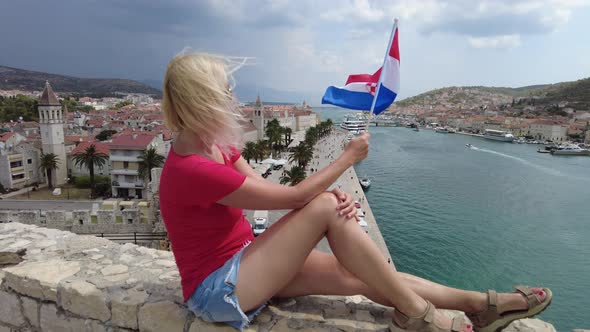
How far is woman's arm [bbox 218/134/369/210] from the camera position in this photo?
162 cm

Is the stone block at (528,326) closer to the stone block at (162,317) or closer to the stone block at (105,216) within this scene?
the stone block at (162,317)

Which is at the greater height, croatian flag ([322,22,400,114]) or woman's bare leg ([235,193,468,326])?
croatian flag ([322,22,400,114])

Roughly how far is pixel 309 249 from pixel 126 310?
3.79 feet

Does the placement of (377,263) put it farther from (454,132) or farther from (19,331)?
(454,132)

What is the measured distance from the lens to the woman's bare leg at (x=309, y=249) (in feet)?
5.69

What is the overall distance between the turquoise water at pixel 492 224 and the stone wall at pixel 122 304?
51.5 feet

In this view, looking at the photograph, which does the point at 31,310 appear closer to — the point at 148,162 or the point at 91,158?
the point at 148,162

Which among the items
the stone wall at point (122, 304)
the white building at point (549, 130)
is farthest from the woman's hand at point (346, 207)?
the white building at point (549, 130)

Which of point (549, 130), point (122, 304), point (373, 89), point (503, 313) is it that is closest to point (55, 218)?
point (122, 304)

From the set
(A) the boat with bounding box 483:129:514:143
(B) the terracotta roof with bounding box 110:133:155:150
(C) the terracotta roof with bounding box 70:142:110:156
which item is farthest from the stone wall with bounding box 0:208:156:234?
(A) the boat with bounding box 483:129:514:143

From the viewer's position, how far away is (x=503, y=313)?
1873 mm

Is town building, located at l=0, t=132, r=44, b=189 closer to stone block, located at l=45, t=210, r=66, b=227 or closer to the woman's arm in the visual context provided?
stone block, located at l=45, t=210, r=66, b=227

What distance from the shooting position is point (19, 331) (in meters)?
2.40

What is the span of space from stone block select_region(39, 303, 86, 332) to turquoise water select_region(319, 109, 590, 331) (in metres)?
16.5
